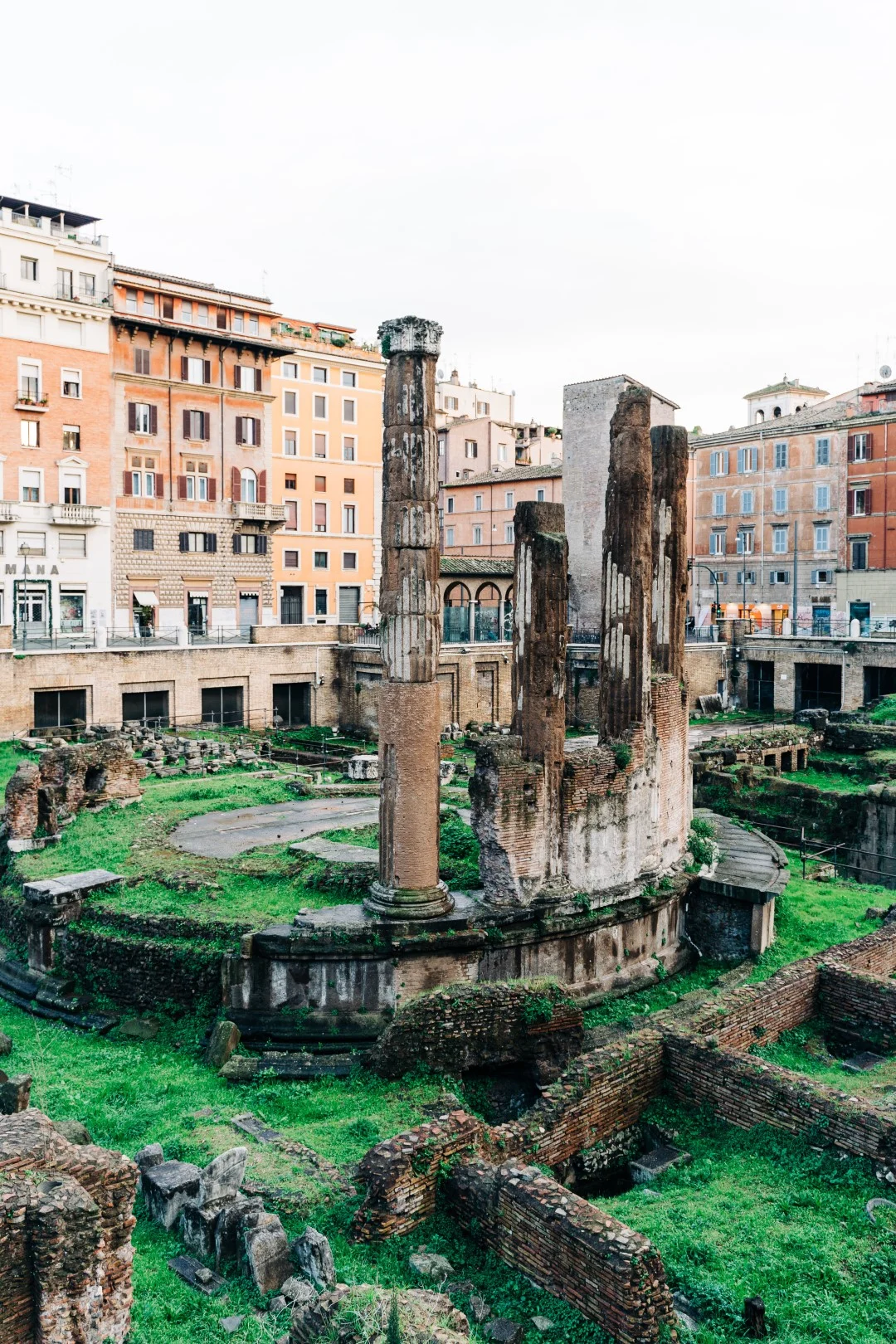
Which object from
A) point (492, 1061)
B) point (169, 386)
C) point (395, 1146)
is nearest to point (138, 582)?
point (169, 386)

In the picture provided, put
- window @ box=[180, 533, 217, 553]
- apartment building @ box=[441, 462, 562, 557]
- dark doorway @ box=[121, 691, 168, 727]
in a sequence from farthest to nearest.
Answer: apartment building @ box=[441, 462, 562, 557] → window @ box=[180, 533, 217, 553] → dark doorway @ box=[121, 691, 168, 727]

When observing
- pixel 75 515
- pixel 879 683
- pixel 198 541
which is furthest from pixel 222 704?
pixel 879 683

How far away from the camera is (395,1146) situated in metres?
8.85

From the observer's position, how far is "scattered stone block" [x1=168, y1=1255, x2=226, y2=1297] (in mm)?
7918

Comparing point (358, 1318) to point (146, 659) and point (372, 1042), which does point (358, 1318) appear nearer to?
Answer: point (372, 1042)

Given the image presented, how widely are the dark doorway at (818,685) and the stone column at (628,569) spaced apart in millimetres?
25748

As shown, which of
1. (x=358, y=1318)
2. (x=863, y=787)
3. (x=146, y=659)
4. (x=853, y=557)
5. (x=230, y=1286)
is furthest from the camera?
(x=853, y=557)

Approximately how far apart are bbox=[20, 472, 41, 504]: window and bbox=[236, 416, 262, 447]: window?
913 centimetres

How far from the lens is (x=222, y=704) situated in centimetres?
3731

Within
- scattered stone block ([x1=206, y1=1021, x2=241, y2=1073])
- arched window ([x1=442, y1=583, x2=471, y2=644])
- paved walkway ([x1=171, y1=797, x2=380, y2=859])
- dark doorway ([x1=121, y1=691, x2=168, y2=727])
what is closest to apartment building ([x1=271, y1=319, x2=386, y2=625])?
arched window ([x1=442, y1=583, x2=471, y2=644])

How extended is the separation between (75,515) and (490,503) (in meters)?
24.6

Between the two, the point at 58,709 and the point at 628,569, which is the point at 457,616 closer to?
the point at 58,709

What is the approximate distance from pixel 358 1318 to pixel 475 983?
5677 mm

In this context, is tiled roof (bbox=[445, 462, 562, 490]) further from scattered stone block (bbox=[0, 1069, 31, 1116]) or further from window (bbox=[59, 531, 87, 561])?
scattered stone block (bbox=[0, 1069, 31, 1116])
